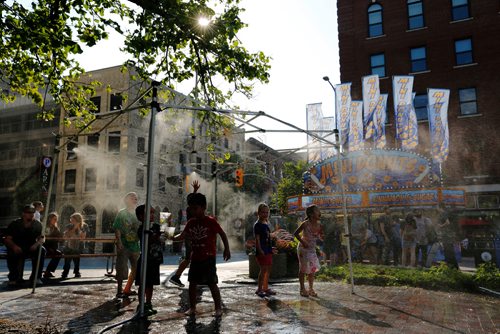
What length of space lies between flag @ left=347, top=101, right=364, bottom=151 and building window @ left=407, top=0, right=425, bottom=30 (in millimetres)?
8259

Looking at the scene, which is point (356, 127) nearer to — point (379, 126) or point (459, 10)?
point (379, 126)

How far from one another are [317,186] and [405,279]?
10104 millimetres

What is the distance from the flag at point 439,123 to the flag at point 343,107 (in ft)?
16.4

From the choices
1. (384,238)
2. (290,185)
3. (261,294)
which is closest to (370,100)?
(384,238)

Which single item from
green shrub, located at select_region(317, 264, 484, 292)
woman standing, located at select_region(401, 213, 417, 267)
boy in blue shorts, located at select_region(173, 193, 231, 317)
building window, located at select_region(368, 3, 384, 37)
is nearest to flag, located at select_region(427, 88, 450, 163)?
building window, located at select_region(368, 3, 384, 37)

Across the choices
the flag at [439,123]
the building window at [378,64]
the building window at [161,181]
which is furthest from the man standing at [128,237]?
the building window at [161,181]

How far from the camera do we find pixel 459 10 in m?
27.6

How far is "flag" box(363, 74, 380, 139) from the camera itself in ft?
84.4

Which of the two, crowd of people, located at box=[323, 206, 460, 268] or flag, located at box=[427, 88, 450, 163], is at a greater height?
flag, located at box=[427, 88, 450, 163]

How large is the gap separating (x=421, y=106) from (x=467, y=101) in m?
2.83

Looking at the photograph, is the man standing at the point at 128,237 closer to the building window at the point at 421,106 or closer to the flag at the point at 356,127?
the flag at the point at 356,127

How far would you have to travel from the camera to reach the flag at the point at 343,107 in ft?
84.6

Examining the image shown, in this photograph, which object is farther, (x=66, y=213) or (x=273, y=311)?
(x=66, y=213)

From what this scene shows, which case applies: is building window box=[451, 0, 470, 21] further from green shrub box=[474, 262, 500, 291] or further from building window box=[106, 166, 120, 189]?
building window box=[106, 166, 120, 189]
